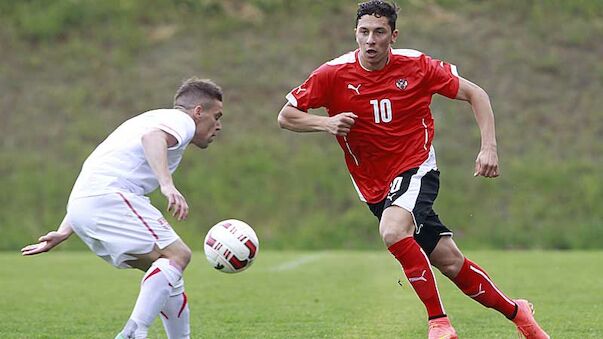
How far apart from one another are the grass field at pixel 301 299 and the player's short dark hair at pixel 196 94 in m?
2.00

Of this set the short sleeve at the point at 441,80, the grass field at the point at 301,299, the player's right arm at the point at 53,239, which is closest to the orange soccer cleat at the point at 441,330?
the grass field at the point at 301,299

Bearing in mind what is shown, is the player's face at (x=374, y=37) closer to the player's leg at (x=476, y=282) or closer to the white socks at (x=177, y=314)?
the player's leg at (x=476, y=282)

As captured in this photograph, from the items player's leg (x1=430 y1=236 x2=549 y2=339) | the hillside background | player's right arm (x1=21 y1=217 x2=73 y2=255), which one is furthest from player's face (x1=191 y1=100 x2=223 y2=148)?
the hillside background

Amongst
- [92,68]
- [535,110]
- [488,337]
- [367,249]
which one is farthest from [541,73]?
[488,337]

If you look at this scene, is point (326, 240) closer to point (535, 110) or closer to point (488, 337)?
point (535, 110)

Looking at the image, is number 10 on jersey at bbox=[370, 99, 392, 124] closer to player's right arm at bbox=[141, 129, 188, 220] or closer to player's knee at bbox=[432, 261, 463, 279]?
player's knee at bbox=[432, 261, 463, 279]

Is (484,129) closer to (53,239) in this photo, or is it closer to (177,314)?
(177,314)

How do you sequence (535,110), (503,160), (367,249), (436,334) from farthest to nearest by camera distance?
(535,110), (503,160), (367,249), (436,334)

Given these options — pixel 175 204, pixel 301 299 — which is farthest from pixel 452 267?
pixel 301 299

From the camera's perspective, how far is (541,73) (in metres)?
25.2

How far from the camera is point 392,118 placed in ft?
22.4

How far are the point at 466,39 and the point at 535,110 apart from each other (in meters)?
2.83

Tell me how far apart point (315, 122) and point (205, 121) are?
829 millimetres

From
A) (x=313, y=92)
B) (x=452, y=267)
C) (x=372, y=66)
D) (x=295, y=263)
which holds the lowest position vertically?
(x=295, y=263)
